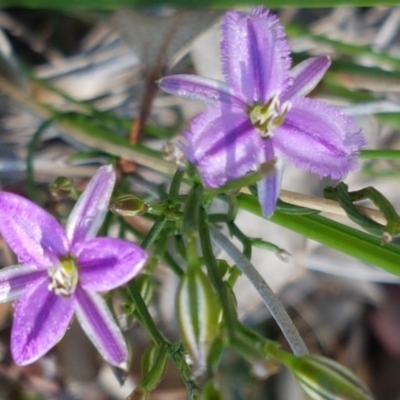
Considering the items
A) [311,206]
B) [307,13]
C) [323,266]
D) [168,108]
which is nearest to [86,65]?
[168,108]

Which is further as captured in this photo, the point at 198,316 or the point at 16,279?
the point at 16,279

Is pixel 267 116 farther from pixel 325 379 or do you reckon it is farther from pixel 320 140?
pixel 325 379

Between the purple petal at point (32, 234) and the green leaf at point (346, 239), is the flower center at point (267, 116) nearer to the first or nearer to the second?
the green leaf at point (346, 239)

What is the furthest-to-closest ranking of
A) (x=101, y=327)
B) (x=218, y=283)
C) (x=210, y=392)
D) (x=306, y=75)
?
1. (x=306, y=75)
2. (x=101, y=327)
3. (x=218, y=283)
4. (x=210, y=392)

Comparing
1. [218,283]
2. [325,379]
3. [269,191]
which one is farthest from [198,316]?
[269,191]

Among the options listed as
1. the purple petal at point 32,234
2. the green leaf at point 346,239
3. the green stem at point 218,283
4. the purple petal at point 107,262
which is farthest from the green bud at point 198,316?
the green leaf at point 346,239

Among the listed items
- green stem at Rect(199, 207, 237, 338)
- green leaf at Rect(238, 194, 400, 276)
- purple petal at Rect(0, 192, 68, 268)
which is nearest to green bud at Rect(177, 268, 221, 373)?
green stem at Rect(199, 207, 237, 338)

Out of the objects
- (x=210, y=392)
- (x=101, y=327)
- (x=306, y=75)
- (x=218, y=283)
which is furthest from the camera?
(x=306, y=75)
